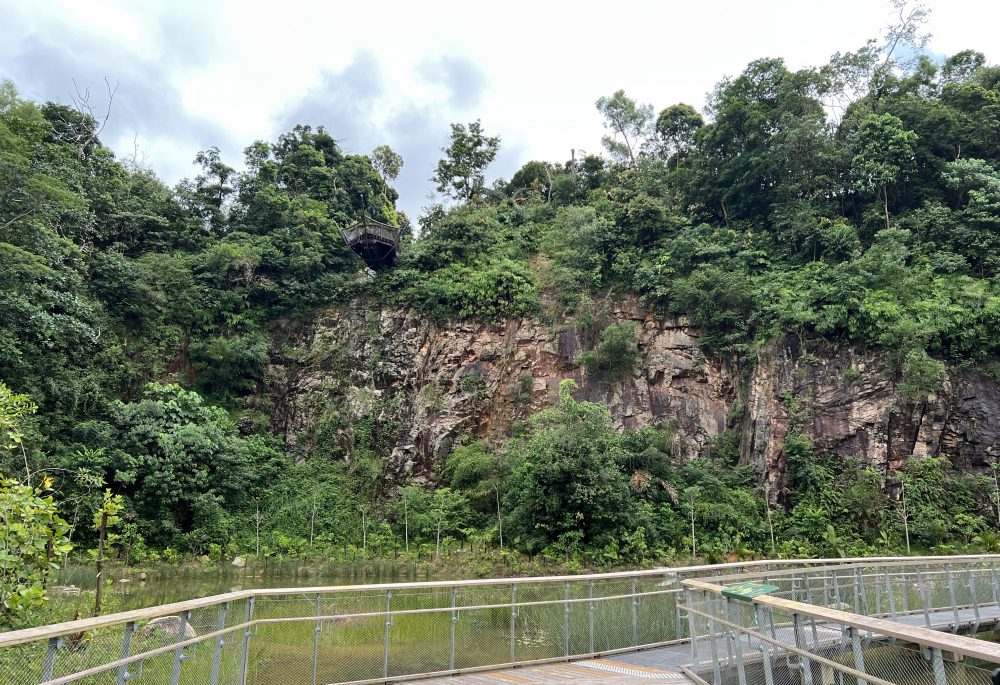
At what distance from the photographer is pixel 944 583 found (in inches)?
349

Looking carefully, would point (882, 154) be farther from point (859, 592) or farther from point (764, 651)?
point (764, 651)

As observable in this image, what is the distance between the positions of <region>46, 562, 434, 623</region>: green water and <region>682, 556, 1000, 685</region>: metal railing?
10915 millimetres

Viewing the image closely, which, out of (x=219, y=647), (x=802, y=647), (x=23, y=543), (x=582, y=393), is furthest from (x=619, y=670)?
(x=582, y=393)

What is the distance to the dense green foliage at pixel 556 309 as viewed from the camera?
16469mm

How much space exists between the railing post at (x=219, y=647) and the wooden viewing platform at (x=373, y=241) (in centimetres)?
2336

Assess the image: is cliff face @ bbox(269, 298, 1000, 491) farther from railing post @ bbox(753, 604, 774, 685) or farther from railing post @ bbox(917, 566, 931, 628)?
railing post @ bbox(753, 604, 774, 685)

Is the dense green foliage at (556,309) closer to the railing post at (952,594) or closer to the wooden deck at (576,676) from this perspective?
the railing post at (952,594)

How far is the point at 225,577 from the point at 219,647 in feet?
48.3

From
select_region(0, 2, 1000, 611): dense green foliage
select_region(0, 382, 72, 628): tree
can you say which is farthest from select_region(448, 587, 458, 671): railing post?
select_region(0, 2, 1000, 611): dense green foliage

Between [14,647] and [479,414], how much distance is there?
19748 millimetres

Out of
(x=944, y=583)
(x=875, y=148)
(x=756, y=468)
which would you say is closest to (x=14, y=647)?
(x=944, y=583)

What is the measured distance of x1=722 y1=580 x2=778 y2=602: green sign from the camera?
4578mm

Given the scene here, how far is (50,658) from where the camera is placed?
A: 2.97 m

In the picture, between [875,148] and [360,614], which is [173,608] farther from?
[875,148]
